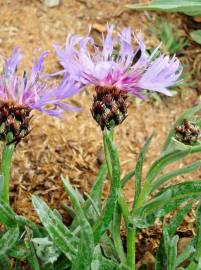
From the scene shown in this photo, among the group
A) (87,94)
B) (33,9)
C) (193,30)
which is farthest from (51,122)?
(193,30)

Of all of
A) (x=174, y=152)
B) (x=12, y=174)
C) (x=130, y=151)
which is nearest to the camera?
(x=174, y=152)

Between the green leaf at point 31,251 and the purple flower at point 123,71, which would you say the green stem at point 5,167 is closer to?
the green leaf at point 31,251

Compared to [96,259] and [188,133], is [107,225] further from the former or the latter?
[188,133]

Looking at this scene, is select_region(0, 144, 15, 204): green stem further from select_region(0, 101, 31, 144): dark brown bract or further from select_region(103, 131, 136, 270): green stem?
select_region(103, 131, 136, 270): green stem

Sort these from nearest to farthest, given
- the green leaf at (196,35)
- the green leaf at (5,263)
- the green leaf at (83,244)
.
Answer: the green leaf at (83,244) < the green leaf at (5,263) < the green leaf at (196,35)

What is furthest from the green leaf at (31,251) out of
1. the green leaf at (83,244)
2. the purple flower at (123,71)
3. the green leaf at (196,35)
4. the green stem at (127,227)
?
the green leaf at (196,35)

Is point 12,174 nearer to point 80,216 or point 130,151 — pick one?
point 130,151

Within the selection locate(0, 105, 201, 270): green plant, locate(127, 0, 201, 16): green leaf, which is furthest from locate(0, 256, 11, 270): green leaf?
locate(127, 0, 201, 16): green leaf

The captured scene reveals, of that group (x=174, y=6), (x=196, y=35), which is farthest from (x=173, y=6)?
(x=196, y=35)
